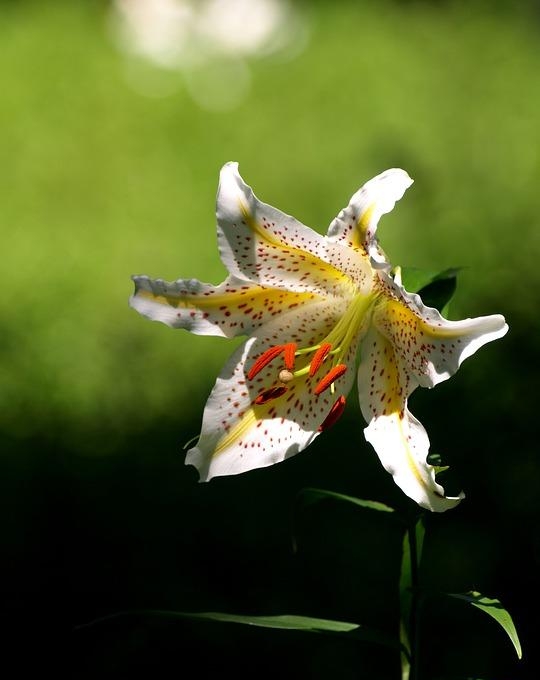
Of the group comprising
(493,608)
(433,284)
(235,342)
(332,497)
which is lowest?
(493,608)

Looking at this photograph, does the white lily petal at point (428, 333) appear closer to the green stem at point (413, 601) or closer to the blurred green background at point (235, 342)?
the green stem at point (413, 601)

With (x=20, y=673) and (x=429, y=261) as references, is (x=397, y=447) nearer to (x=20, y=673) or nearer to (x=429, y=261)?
(x=20, y=673)

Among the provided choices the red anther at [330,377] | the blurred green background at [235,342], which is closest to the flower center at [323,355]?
the red anther at [330,377]

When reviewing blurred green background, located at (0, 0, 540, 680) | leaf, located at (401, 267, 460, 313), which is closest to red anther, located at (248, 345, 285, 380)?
leaf, located at (401, 267, 460, 313)

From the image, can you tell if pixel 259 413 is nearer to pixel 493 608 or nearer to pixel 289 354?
pixel 289 354

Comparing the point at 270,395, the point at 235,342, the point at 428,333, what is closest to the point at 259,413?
the point at 270,395

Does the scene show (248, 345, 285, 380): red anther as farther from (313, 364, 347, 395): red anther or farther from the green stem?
the green stem
